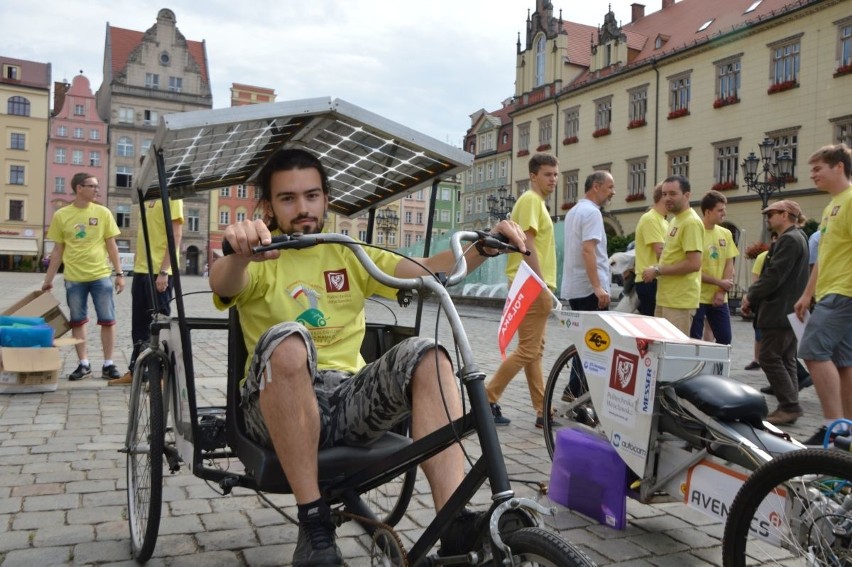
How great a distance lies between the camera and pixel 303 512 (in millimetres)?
2525

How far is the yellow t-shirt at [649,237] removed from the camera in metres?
7.50

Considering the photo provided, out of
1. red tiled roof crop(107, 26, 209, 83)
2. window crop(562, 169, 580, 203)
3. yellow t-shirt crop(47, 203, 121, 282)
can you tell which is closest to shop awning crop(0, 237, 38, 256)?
red tiled roof crop(107, 26, 209, 83)

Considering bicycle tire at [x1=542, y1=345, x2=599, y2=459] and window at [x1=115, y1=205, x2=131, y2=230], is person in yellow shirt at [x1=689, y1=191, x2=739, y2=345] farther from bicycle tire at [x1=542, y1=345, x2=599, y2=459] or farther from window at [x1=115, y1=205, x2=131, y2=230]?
window at [x1=115, y1=205, x2=131, y2=230]

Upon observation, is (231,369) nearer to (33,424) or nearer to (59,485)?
(59,485)

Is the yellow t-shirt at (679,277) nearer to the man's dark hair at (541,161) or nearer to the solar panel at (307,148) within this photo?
the man's dark hair at (541,161)

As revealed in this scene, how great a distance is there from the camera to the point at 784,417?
6.37 m

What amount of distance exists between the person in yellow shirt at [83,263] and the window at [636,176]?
117ft

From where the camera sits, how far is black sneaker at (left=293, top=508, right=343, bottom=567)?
244 centimetres

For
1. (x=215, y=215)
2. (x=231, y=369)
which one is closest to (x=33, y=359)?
(x=231, y=369)

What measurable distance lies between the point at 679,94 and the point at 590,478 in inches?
1525

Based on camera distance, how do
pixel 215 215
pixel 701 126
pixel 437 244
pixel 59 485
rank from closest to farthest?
pixel 59 485 → pixel 437 244 → pixel 701 126 → pixel 215 215

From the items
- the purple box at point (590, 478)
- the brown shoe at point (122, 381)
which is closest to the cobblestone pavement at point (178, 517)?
the purple box at point (590, 478)

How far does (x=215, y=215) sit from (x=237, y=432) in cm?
7869

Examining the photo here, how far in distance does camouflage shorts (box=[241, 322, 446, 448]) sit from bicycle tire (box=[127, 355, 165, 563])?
21.6 inches
